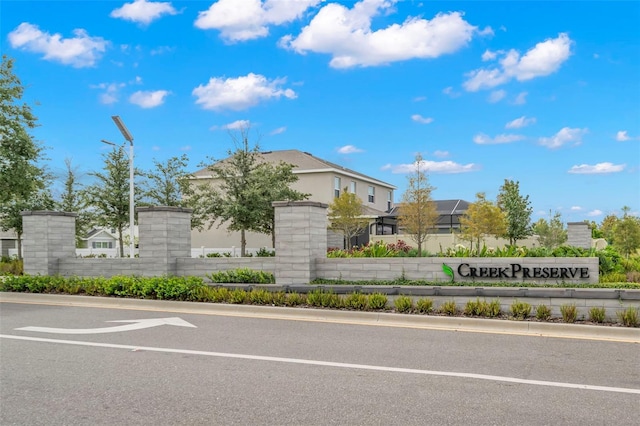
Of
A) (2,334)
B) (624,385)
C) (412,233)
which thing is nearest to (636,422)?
(624,385)

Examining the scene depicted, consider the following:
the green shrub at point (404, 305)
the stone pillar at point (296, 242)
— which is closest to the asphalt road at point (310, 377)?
the green shrub at point (404, 305)

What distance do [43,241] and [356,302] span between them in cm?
1083

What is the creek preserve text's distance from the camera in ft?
42.5

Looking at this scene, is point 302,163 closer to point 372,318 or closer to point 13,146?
point 13,146

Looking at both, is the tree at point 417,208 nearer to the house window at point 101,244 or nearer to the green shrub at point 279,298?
the green shrub at point 279,298

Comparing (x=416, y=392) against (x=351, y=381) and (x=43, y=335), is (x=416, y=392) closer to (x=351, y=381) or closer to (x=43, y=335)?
(x=351, y=381)

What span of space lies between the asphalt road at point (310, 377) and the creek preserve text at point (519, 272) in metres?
3.98

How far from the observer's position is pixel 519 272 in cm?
1323

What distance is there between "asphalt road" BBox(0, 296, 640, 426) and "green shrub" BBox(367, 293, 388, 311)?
1.26 meters

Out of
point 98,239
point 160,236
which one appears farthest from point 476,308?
point 98,239

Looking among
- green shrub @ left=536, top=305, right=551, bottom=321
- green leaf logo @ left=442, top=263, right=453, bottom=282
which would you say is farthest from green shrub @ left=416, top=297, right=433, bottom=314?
green leaf logo @ left=442, top=263, right=453, bottom=282

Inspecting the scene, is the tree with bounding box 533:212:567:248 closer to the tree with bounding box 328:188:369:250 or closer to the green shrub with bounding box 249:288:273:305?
the tree with bounding box 328:188:369:250

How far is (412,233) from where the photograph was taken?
35.2 metres

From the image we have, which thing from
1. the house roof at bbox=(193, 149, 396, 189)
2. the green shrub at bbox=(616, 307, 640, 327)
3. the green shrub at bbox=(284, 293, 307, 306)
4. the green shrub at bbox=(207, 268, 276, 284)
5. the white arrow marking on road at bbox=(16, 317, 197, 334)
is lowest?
the white arrow marking on road at bbox=(16, 317, 197, 334)
